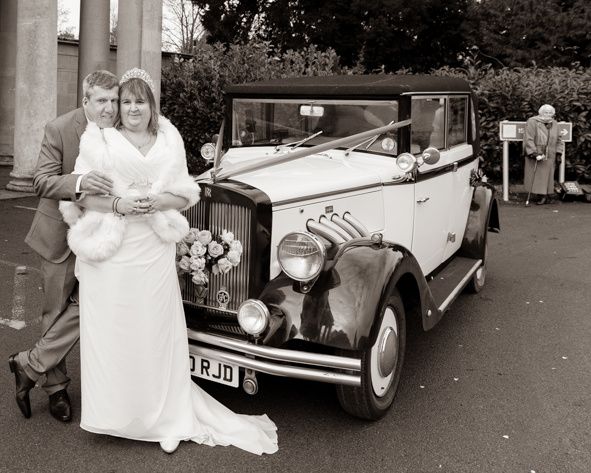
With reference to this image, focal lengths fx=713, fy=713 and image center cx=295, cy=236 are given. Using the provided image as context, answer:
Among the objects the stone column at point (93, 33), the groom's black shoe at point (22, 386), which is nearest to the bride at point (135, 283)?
the groom's black shoe at point (22, 386)

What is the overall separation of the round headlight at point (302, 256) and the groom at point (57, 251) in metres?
1.07

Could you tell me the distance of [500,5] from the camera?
24.8 meters

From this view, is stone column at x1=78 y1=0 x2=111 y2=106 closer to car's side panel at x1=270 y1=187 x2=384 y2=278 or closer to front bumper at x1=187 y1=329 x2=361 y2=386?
car's side panel at x1=270 y1=187 x2=384 y2=278

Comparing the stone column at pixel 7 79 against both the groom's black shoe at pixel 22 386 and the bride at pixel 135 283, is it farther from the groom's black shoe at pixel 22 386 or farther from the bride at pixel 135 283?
the bride at pixel 135 283

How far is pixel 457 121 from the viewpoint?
6.00 metres

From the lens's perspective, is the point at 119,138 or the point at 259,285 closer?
the point at 119,138

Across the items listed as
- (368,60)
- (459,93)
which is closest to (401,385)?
(459,93)

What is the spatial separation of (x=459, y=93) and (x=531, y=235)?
4387mm

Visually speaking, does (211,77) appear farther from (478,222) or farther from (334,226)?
(334,226)

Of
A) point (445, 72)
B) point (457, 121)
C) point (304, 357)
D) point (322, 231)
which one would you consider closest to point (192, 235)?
point (322, 231)

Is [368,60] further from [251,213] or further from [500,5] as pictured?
[251,213]

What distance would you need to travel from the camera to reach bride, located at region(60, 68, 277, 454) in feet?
11.0

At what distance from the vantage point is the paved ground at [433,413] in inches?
134

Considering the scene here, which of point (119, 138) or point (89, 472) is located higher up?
point (119, 138)
